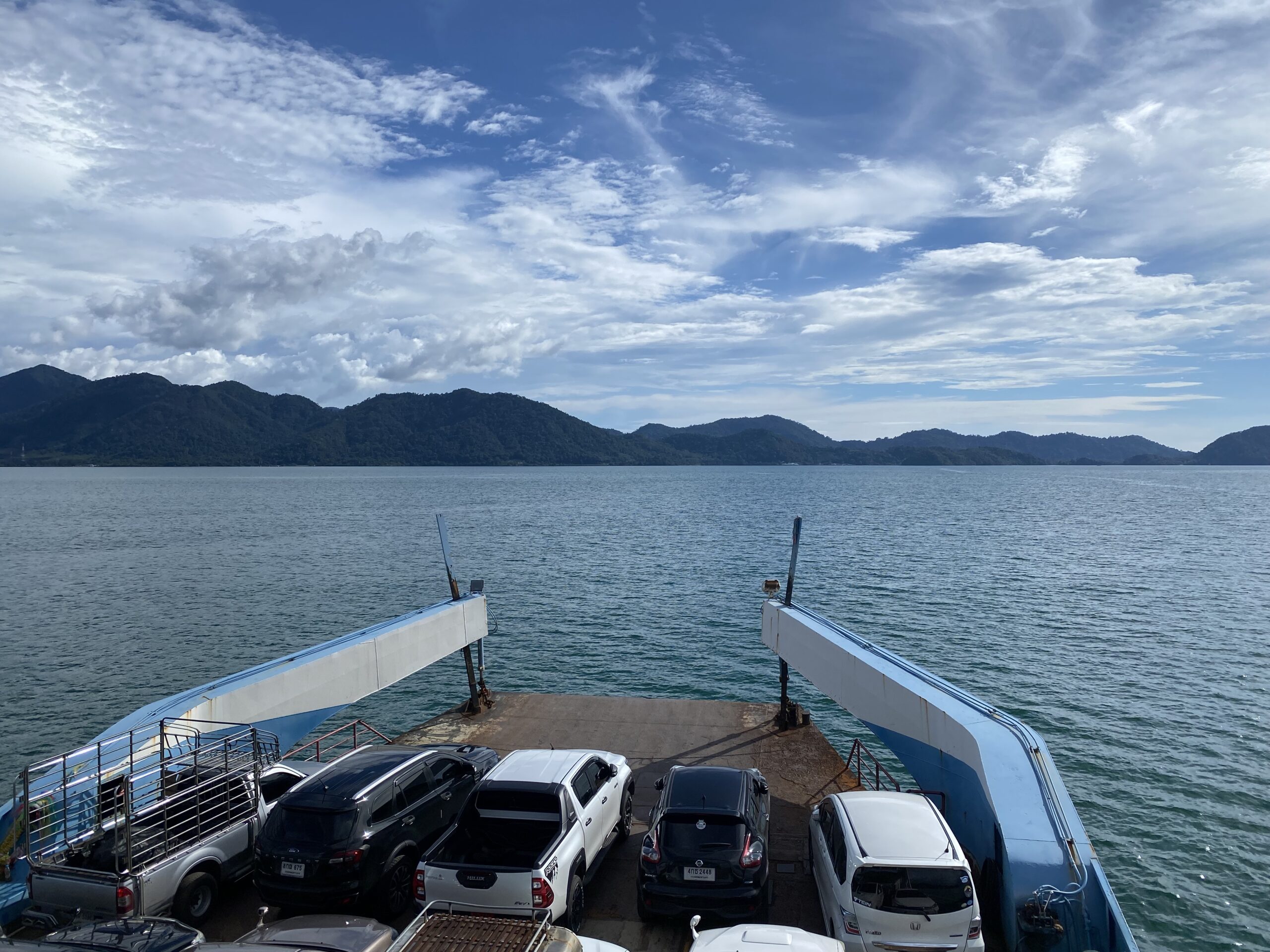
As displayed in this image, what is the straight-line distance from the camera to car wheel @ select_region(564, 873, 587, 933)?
27.8 feet

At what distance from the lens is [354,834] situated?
29.1ft

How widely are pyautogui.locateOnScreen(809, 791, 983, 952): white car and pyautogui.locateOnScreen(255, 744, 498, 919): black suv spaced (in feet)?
16.5

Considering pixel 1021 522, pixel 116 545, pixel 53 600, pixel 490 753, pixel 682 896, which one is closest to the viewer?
pixel 682 896

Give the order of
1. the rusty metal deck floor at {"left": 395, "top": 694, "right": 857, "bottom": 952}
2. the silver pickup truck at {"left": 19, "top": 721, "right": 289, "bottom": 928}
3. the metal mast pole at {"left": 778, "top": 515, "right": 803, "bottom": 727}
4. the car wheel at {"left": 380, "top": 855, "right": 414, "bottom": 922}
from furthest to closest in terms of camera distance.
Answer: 1. the metal mast pole at {"left": 778, "top": 515, "right": 803, "bottom": 727}
2. the rusty metal deck floor at {"left": 395, "top": 694, "right": 857, "bottom": 952}
3. the car wheel at {"left": 380, "top": 855, "right": 414, "bottom": 922}
4. the silver pickup truck at {"left": 19, "top": 721, "right": 289, "bottom": 928}

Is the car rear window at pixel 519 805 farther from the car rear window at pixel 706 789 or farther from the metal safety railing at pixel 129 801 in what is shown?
the metal safety railing at pixel 129 801

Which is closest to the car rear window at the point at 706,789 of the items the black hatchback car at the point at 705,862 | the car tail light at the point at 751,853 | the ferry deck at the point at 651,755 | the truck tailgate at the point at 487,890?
the black hatchback car at the point at 705,862

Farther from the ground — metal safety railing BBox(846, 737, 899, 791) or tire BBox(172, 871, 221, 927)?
tire BBox(172, 871, 221, 927)

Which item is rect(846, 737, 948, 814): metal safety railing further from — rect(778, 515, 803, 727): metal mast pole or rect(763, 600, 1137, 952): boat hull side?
rect(778, 515, 803, 727): metal mast pole

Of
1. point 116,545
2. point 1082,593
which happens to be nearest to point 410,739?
point 1082,593

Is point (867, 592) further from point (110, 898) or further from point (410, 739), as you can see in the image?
point (110, 898)

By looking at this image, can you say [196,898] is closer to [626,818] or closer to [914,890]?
[626,818]

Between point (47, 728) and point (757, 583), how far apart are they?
108ft

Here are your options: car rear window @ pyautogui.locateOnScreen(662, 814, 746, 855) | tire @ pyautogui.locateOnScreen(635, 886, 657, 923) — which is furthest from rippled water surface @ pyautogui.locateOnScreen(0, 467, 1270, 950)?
tire @ pyautogui.locateOnScreen(635, 886, 657, 923)

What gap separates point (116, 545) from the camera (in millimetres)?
63781
